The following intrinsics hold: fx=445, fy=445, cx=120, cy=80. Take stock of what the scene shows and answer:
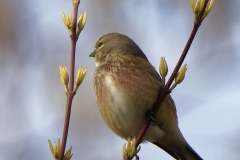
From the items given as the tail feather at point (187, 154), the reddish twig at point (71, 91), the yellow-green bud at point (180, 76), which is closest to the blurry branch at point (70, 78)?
the reddish twig at point (71, 91)

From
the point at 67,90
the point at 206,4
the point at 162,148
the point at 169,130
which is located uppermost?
the point at 206,4

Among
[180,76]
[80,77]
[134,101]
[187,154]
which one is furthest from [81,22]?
[187,154]

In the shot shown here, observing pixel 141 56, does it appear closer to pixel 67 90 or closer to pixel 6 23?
pixel 6 23

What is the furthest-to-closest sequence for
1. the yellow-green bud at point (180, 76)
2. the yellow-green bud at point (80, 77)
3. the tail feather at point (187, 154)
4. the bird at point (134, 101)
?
the tail feather at point (187, 154)
the bird at point (134, 101)
the yellow-green bud at point (180, 76)
the yellow-green bud at point (80, 77)

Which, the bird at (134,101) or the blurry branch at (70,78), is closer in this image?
the blurry branch at (70,78)

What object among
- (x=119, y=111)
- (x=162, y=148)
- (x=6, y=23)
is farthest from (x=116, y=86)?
(x=6, y=23)

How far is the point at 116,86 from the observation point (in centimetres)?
451

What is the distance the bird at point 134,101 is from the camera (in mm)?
4406

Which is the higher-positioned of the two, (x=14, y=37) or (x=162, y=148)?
(x=14, y=37)

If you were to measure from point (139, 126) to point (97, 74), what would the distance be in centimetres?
78

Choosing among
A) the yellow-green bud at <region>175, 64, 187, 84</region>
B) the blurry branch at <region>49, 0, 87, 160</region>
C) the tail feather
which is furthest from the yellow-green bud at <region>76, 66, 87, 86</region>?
the tail feather

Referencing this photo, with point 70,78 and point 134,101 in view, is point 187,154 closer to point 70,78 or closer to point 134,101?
point 134,101

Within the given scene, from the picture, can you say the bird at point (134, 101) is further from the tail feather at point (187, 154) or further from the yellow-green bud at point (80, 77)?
the yellow-green bud at point (80, 77)

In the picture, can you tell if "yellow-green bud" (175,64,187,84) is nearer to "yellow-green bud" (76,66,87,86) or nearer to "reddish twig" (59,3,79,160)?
"yellow-green bud" (76,66,87,86)
